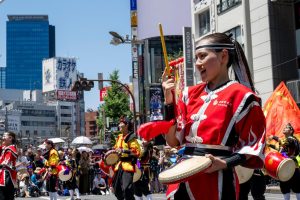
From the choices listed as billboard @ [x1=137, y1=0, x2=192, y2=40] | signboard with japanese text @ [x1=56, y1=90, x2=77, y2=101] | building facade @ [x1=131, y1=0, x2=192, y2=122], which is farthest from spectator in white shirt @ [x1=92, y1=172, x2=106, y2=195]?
signboard with japanese text @ [x1=56, y1=90, x2=77, y2=101]

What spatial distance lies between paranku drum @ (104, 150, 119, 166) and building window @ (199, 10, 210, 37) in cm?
2370

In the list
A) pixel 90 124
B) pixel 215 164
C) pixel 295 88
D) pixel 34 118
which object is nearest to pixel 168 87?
pixel 215 164

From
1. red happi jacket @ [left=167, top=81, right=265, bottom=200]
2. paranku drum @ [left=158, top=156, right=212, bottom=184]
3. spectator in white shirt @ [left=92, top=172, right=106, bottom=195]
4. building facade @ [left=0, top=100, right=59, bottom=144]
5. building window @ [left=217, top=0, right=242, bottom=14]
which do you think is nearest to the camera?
paranku drum @ [left=158, top=156, right=212, bottom=184]

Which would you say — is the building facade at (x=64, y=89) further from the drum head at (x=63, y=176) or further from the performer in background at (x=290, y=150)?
the performer in background at (x=290, y=150)

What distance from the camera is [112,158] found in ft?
35.3

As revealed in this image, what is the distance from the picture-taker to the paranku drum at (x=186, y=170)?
3.37 m

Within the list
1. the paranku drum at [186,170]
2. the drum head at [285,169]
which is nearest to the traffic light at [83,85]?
the drum head at [285,169]

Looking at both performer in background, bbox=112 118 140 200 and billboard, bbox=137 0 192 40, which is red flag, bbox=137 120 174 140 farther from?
billboard, bbox=137 0 192 40

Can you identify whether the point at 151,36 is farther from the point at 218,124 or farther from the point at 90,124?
the point at 90,124

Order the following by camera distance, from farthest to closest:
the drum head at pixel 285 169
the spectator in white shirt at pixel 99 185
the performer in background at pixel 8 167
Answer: the spectator in white shirt at pixel 99 185, the performer in background at pixel 8 167, the drum head at pixel 285 169

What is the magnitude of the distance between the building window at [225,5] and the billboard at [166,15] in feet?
73.4

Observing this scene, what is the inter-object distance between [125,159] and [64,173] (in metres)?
6.91

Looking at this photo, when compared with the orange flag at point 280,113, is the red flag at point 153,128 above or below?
below

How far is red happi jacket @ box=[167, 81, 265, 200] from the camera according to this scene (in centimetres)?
360
